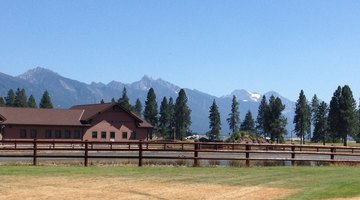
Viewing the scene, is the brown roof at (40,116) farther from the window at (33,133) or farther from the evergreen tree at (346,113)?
the evergreen tree at (346,113)

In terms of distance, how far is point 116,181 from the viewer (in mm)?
17656

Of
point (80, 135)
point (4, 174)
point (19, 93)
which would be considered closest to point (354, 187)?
point (4, 174)

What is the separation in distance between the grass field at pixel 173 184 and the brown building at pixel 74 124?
4744 centimetres

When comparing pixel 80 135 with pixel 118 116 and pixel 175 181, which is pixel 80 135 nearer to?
pixel 118 116

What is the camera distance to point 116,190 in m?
15.5

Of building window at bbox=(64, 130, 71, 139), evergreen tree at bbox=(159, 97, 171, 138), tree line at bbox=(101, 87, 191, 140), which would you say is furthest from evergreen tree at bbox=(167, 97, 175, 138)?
building window at bbox=(64, 130, 71, 139)

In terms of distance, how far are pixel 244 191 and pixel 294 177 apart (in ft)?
15.5

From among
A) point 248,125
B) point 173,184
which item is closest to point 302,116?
point 248,125

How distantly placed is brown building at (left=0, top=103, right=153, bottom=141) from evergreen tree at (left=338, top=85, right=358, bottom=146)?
42.4m

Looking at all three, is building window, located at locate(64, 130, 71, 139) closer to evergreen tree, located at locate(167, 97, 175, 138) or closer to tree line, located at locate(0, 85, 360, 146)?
tree line, located at locate(0, 85, 360, 146)

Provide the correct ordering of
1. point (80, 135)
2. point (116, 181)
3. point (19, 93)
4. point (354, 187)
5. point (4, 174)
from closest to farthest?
point (354, 187) < point (116, 181) < point (4, 174) < point (80, 135) < point (19, 93)

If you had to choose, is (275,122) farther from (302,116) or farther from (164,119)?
(164,119)

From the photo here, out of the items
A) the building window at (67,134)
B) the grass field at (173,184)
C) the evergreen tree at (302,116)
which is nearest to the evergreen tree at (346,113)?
the evergreen tree at (302,116)

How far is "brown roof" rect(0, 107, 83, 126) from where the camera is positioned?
67938 mm
